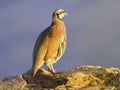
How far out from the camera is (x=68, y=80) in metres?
17.2

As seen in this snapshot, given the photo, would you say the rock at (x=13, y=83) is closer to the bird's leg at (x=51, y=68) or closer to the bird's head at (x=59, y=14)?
the bird's leg at (x=51, y=68)

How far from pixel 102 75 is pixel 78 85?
1202 millimetres

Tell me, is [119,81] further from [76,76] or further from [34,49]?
[34,49]

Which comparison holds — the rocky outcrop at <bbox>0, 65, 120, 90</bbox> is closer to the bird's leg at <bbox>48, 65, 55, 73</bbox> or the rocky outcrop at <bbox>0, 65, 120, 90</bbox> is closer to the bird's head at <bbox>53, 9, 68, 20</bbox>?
the bird's leg at <bbox>48, 65, 55, 73</bbox>

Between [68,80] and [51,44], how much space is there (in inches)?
91.4

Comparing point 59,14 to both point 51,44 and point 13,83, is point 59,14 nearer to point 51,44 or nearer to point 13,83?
point 51,44

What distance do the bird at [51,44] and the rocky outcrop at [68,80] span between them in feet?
1.75

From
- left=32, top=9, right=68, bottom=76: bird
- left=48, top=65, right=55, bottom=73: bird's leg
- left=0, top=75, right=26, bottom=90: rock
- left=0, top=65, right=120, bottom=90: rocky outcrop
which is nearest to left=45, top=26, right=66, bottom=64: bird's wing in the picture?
left=32, top=9, right=68, bottom=76: bird

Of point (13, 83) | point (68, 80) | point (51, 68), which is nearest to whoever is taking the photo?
point (68, 80)

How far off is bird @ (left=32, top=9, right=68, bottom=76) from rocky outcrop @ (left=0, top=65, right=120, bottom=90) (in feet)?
1.75

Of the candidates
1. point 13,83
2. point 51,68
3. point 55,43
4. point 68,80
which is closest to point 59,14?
point 55,43

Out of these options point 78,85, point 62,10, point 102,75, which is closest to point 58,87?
point 78,85

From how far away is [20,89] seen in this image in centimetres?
1695

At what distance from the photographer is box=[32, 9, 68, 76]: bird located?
61.2 ft
